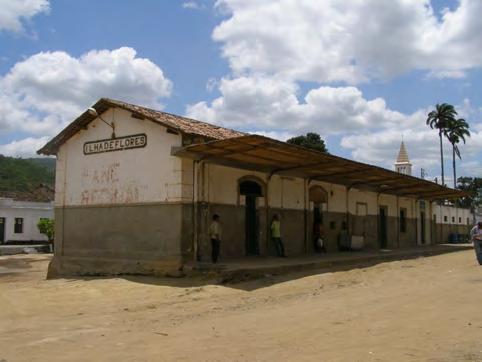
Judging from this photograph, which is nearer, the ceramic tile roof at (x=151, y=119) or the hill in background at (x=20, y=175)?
the ceramic tile roof at (x=151, y=119)

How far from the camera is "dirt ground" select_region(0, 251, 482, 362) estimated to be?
25.2 feet

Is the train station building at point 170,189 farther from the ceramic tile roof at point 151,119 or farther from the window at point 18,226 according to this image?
the window at point 18,226

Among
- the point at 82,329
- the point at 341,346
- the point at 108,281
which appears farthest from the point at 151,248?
the point at 341,346

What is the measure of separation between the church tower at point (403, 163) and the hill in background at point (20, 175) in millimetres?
42705

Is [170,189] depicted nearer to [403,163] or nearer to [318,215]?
[318,215]

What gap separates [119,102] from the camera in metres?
18.6

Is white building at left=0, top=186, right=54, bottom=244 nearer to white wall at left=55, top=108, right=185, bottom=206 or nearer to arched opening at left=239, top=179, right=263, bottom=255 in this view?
white wall at left=55, top=108, right=185, bottom=206

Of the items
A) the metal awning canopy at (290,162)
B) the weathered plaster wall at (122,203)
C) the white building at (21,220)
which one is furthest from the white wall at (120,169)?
the white building at (21,220)

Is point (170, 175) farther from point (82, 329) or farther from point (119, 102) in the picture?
point (82, 329)

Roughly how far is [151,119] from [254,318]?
861 cm

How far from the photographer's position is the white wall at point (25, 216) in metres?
44.4

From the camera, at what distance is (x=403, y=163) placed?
53.1 meters

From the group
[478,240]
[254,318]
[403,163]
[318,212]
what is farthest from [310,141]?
[254,318]

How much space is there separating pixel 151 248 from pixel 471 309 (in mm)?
9797
